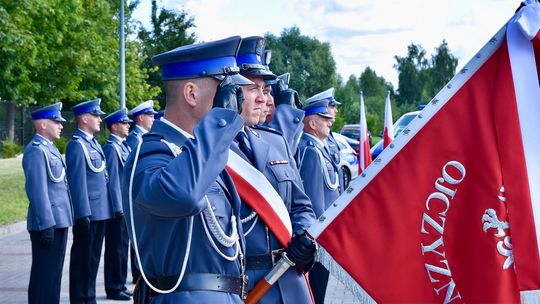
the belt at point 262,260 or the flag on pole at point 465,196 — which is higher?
the flag on pole at point 465,196

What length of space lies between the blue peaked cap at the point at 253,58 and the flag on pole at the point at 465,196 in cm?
108

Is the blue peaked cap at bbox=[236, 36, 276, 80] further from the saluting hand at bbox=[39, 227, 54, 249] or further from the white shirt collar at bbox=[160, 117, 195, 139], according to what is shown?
the saluting hand at bbox=[39, 227, 54, 249]

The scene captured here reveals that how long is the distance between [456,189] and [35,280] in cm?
537

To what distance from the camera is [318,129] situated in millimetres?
8148

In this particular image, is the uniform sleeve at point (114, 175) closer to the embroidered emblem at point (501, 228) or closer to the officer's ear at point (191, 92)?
the officer's ear at point (191, 92)

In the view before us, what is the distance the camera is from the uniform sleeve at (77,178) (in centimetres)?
872

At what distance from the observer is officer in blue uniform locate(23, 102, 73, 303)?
780 centimetres

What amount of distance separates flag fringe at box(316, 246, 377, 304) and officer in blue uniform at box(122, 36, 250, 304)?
1.28 feet

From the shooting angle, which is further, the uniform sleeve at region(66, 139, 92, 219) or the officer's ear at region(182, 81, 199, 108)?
the uniform sleeve at region(66, 139, 92, 219)

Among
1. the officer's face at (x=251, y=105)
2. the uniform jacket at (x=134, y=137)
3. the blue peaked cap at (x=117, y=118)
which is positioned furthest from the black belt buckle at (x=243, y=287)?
the blue peaked cap at (x=117, y=118)

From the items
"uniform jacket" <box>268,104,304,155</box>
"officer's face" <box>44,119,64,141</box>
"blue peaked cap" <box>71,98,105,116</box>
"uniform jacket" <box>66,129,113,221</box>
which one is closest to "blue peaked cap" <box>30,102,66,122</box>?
"officer's face" <box>44,119,64,141</box>

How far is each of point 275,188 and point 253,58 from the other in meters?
0.67

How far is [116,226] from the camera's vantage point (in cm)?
990

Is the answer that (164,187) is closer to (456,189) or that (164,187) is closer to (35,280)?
(456,189)
